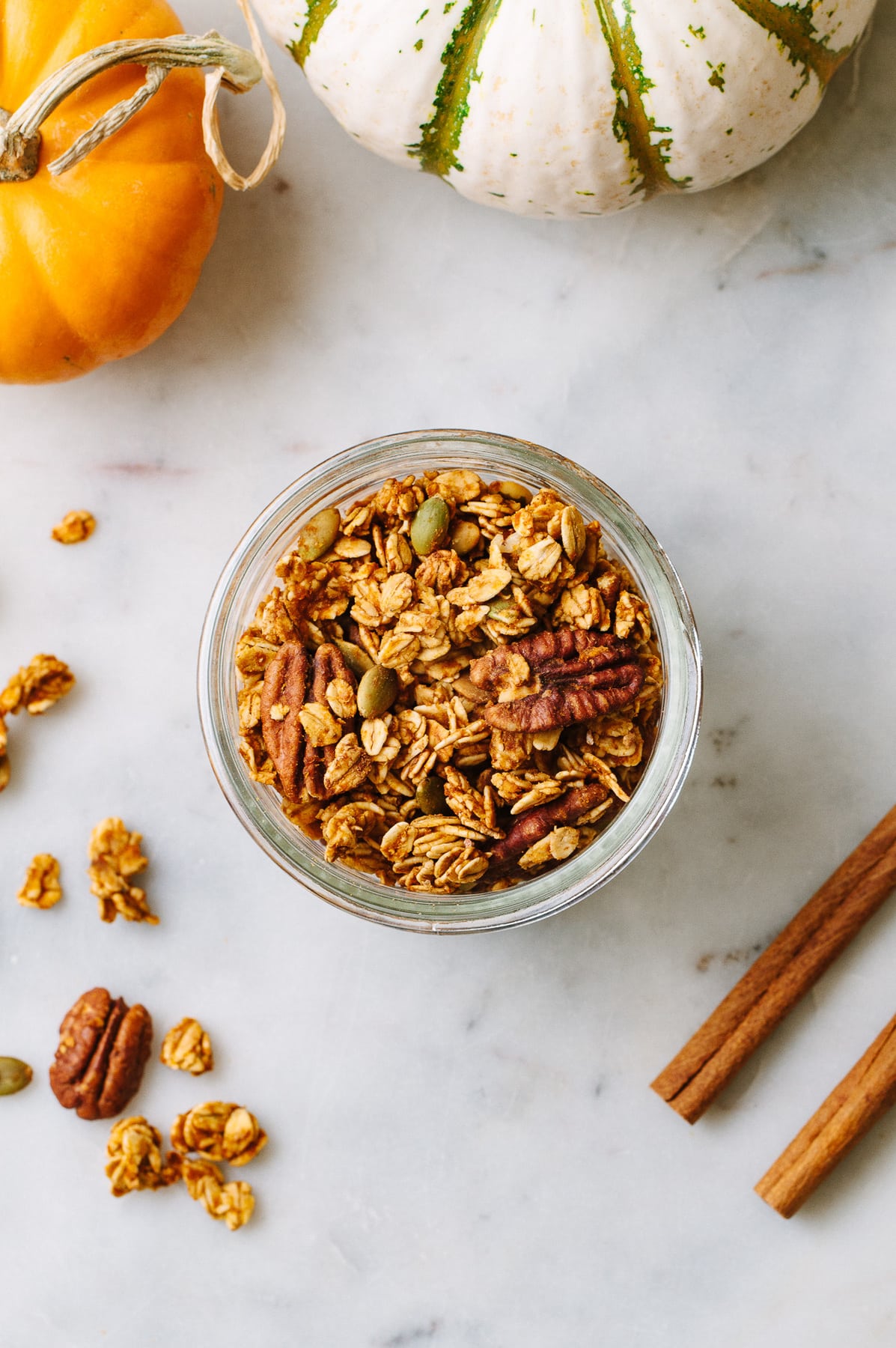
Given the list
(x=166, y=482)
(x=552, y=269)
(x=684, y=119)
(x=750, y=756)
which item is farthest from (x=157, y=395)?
(x=750, y=756)

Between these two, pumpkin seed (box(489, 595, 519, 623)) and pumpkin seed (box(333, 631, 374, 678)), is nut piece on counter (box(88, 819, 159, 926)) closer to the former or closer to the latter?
pumpkin seed (box(333, 631, 374, 678))

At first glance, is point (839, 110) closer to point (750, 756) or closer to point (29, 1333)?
point (750, 756)

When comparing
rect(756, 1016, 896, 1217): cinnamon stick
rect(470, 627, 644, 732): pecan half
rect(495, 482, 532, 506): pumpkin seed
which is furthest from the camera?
rect(756, 1016, 896, 1217): cinnamon stick

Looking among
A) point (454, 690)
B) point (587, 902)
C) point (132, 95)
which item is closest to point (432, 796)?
point (454, 690)

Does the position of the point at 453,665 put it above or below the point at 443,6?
below

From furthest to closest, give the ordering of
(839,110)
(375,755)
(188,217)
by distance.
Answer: (839,110) → (188,217) → (375,755)

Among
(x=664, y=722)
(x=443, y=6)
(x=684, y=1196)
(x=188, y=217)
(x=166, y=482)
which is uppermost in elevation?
(x=443, y=6)

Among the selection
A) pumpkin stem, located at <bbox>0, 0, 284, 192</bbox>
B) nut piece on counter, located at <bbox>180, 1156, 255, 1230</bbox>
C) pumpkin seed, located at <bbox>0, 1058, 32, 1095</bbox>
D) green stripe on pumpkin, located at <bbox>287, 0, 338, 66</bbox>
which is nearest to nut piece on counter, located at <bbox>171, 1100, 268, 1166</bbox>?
nut piece on counter, located at <bbox>180, 1156, 255, 1230</bbox>

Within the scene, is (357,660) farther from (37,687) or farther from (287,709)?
(37,687)
